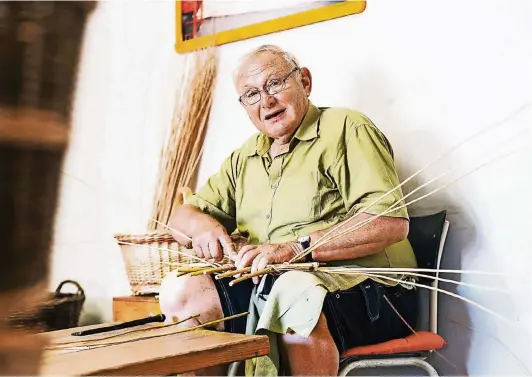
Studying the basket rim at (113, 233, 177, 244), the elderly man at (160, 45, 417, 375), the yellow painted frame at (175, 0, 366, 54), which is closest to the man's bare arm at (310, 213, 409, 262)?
the elderly man at (160, 45, 417, 375)

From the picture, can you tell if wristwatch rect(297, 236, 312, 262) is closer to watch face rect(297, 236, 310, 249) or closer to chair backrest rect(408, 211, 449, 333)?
watch face rect(297, 236, 310, 249)

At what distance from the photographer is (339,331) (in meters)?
1.47

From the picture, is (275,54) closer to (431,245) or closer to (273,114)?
(273,114)

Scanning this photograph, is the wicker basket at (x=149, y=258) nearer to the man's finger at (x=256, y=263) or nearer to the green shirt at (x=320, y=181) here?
the green shirt at (x=320, y=181)

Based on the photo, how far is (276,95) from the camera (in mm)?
1771

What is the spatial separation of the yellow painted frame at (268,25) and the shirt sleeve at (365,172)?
1.83ft

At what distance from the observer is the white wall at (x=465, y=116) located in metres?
1.74

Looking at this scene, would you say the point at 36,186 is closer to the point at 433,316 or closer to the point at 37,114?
the point at 37,114

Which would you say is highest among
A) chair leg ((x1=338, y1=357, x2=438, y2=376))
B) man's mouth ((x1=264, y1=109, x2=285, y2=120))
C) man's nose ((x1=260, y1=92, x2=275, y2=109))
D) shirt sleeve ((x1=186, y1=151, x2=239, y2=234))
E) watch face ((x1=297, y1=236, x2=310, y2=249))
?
man's nose ((x1=260, y1=92, x2=275, y2=109))

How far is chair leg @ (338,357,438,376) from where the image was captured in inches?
58.2

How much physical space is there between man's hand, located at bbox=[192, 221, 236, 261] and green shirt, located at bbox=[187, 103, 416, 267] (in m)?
0.12

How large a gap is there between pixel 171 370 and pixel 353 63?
129 centimetres

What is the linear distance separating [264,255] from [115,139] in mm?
1552

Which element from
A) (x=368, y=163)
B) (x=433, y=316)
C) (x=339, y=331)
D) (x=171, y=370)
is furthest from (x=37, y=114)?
(x=433, y=316)
